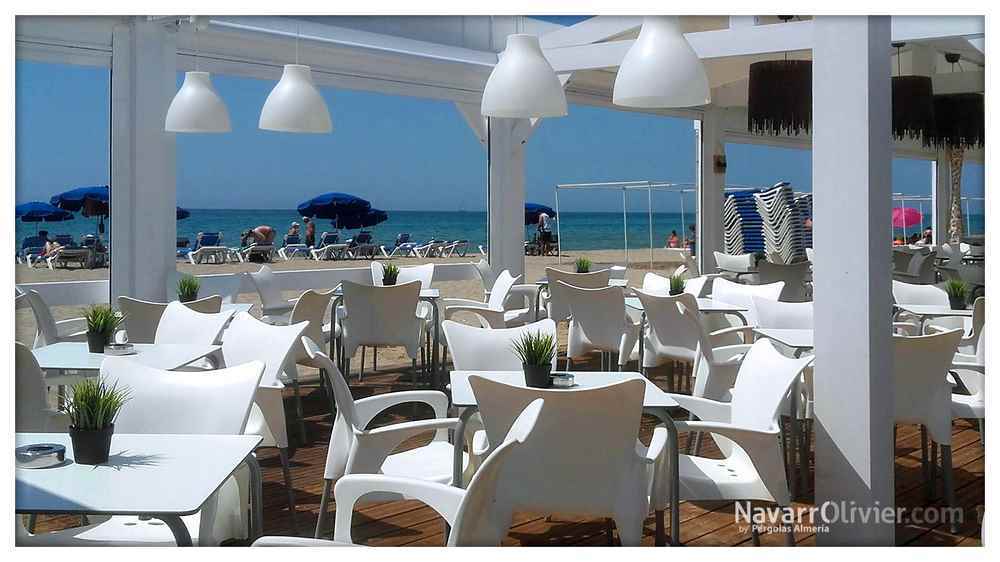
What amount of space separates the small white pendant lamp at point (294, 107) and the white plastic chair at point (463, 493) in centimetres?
369

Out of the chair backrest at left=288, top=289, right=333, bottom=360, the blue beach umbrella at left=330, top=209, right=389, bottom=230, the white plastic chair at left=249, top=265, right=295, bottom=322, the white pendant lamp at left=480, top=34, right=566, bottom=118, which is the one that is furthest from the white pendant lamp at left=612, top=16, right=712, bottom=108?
the blue beach umbrella at left=330, top=209, right=389, bottom=230

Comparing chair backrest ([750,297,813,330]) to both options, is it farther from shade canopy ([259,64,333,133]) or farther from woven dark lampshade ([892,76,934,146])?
woven dark lampshade ([892,76,934,146])

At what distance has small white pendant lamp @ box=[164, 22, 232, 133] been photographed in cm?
598

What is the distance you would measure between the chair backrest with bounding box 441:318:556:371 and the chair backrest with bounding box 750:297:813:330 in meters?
1.60

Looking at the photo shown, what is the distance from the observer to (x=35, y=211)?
1053 inches

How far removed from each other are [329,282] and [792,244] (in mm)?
10004

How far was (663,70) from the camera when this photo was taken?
14.1 feet

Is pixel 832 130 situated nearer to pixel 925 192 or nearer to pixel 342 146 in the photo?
pixel 925 192

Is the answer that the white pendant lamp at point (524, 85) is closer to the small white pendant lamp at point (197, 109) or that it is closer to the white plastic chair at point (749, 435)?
the white plastic chair at point (749, 435)

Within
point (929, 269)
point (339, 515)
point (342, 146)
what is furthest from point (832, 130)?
point (342, 146)

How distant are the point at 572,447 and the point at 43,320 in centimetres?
355

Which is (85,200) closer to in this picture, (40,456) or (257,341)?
(257,341)

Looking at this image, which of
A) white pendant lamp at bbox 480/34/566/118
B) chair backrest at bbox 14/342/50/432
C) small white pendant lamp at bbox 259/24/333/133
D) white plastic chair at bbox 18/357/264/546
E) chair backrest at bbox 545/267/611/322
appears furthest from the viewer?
chair backrest at bbox 545/267/611/322

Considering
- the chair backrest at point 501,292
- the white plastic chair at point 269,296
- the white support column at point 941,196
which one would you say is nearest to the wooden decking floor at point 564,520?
the white plastic chair at point 269,296
